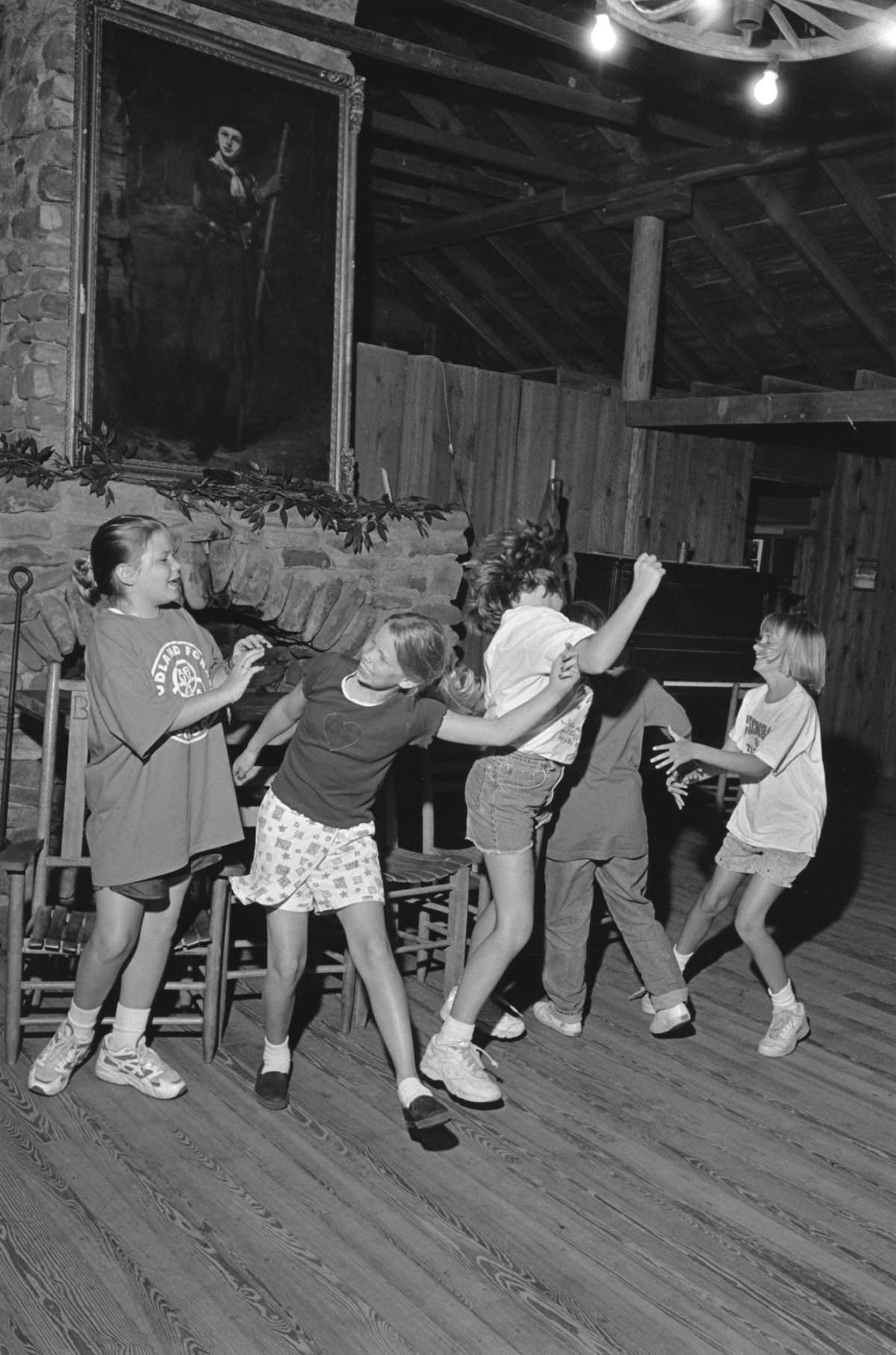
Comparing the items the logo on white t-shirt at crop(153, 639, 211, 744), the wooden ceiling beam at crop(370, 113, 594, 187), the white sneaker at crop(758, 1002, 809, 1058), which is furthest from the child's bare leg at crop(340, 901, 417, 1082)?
the wooden ceiling beam at crop(370, 113, 594, 187)

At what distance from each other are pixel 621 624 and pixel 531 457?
15.5 ft

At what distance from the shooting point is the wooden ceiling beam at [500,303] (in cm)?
948

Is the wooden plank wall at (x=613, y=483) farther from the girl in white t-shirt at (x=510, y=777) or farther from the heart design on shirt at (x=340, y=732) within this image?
the heart design on shirt at (x=340, y=732)

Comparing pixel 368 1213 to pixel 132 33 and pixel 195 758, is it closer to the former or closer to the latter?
pixel 195 758

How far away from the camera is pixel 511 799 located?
3443 millimetres

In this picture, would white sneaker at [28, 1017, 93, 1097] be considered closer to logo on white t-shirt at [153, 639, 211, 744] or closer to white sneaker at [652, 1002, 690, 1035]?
logo on white t-shirt at [153, 639, 211, 744]

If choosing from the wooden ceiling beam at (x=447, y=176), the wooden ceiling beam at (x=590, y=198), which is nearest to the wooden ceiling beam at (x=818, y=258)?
the wooden ceiling beam at (x=590, y=198)

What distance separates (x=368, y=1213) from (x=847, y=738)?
7.73 metres

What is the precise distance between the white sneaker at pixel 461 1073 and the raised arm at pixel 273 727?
904mm

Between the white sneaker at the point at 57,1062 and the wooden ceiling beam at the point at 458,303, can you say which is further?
the wooden ceiling beam at the point at 458,303

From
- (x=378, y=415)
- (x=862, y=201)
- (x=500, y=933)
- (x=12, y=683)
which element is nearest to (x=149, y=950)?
(x=500, y=933)

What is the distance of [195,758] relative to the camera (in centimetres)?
337

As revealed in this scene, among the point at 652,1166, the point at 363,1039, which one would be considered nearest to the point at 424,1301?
the point at 652,1166

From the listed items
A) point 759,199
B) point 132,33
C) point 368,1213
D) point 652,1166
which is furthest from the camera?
point 759,199
